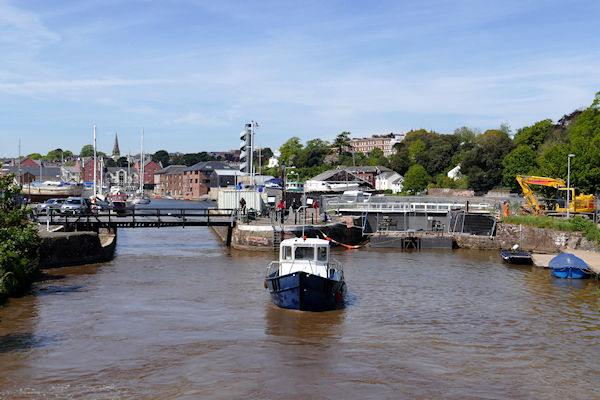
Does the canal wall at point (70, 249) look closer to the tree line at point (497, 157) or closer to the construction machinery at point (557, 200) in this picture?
the construction machinery at point (557, 200)

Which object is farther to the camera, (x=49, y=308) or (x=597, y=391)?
(x=49, y=308)

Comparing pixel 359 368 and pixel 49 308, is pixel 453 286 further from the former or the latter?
pixel 49 308

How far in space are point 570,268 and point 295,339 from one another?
855 inches

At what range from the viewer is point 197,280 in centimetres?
3581

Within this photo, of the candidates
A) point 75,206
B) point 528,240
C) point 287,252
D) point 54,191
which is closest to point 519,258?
point 528,240

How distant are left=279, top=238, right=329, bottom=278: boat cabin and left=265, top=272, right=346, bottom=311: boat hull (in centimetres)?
94

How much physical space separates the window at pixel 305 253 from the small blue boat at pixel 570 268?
1773 centimetres

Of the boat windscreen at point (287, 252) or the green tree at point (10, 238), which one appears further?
the boat windscreen at point (287, 252)

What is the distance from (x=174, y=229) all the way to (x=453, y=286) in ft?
157

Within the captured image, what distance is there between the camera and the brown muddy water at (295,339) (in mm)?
17938

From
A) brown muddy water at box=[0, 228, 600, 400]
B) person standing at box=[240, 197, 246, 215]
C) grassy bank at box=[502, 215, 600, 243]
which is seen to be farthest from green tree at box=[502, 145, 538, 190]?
brown muddy water at box=[0, 228, 600, 400]

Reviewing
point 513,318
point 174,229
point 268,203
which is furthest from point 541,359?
point 174,229

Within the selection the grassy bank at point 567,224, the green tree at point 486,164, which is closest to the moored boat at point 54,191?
the green tree at point 486,164

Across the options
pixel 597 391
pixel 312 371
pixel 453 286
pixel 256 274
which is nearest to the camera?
pixel 597 391
